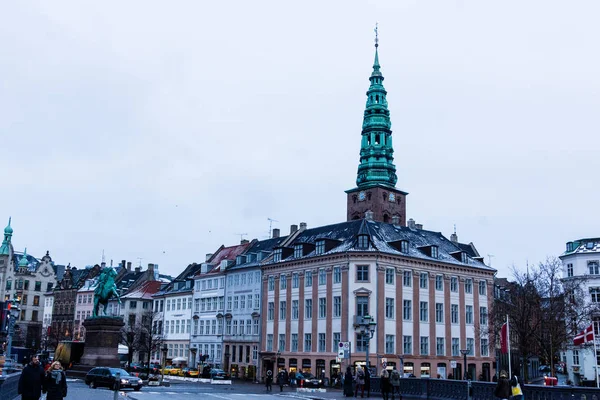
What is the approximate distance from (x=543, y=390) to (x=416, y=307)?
40.8 meters

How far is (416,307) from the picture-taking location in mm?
68625

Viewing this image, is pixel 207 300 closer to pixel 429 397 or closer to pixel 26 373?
pixel 429 397

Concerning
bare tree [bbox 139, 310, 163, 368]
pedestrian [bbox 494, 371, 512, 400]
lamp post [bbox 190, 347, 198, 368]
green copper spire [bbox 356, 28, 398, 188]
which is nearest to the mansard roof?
green copper spire [bbox 356, 28, 398, 188]

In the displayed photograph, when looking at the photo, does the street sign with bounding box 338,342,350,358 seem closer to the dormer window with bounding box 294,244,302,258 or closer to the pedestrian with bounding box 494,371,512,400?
the pedestrian with bounding box 494,371,512,400

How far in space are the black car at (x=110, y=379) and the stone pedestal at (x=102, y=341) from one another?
19.8 ft

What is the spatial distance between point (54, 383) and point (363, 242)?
4918 centimetres

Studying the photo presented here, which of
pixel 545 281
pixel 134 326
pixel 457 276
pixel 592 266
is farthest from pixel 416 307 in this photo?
pixel 134 326

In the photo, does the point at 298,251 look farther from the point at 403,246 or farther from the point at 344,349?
the point at 344,349

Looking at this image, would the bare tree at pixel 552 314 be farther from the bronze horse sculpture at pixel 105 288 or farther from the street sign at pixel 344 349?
the bronze horse sculpture at pixel 105 288

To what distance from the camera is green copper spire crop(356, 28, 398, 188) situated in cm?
9394

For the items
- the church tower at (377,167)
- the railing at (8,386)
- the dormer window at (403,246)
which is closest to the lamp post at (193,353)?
the church tower at (377,167)

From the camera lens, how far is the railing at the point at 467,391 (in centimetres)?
2656

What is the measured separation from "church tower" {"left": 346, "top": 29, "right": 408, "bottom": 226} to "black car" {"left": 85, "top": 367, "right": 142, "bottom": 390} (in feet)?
191

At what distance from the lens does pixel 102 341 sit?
157 feet
